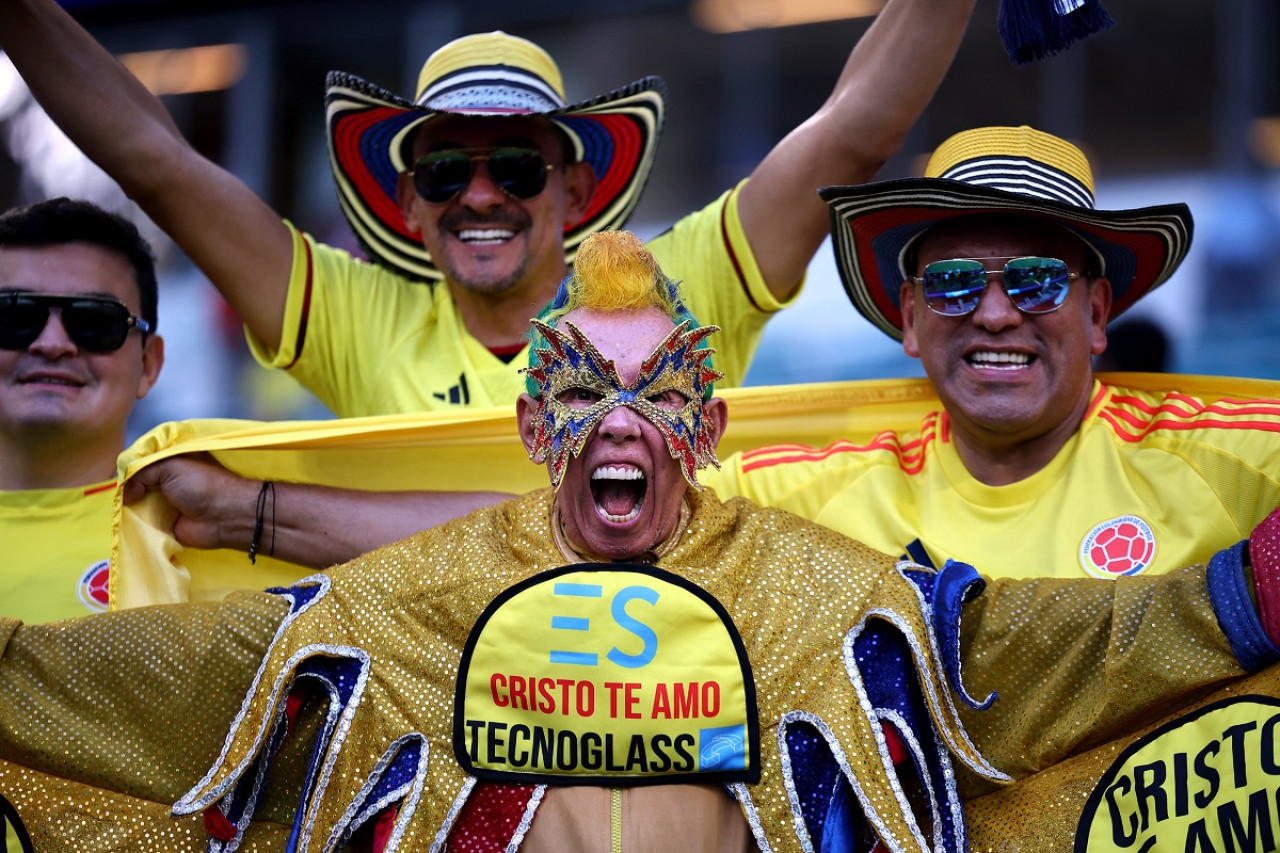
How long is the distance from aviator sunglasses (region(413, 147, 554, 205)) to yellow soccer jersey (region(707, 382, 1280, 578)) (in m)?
0.98

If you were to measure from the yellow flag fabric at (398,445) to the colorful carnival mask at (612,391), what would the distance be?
788 millimetres

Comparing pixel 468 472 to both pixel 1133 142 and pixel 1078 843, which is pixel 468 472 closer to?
pixel 1078 843

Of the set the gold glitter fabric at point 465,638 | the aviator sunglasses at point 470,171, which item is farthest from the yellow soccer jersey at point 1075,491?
the aviator sunglasses at point 470,171

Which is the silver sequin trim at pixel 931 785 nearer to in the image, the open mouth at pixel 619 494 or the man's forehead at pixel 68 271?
the open mouth at pixel 619 494

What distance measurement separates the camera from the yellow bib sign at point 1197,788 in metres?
3.08

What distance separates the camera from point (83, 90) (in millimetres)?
4250

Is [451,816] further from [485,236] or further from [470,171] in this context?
[470,171]

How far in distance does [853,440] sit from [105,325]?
6.14ft

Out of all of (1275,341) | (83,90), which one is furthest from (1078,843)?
(1275,341)

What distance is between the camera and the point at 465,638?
3242 millimetres

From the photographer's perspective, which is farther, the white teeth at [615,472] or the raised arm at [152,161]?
the raised arm at [152,161]

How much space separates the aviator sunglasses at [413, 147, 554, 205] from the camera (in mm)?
4438

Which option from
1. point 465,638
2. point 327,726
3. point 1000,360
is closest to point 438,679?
point 465,638

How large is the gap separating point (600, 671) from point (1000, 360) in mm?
1297
